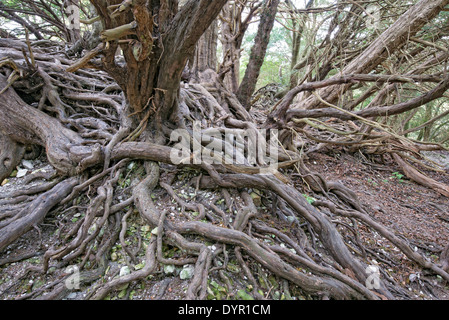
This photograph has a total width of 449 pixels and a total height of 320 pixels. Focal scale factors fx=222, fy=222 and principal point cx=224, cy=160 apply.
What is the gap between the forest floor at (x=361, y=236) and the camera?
6.07ft

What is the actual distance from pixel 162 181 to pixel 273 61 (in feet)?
29.3

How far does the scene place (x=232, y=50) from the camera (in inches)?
194

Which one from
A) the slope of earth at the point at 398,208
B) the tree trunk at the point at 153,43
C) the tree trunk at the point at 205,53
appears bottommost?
the slope of earth at the point at 398,208

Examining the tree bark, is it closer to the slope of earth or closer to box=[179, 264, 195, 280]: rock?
the slope of earth

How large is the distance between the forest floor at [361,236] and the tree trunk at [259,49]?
1.91 metres

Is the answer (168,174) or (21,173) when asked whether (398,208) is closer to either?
(168,174)

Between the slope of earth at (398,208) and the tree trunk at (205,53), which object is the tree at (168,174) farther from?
the tree trunk at (205,53)

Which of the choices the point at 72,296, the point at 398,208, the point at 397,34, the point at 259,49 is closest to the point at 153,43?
the point at 72,296

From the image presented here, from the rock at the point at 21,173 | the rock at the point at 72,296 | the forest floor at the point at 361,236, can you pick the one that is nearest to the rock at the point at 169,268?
the forest floor at the point at 361,236
